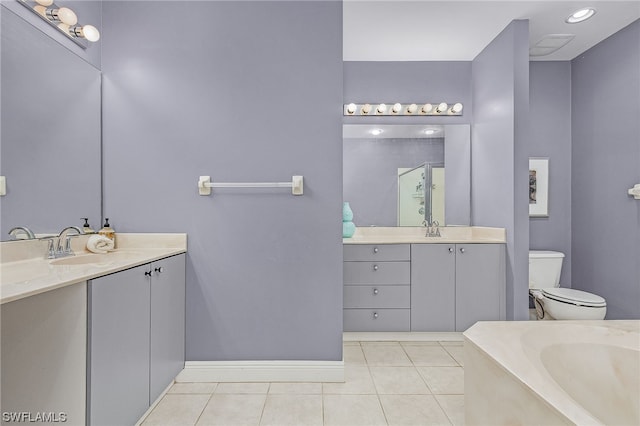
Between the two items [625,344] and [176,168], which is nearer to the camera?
[625,344]

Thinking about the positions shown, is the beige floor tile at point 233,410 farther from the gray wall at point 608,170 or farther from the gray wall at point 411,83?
the gray wall at point 608,170

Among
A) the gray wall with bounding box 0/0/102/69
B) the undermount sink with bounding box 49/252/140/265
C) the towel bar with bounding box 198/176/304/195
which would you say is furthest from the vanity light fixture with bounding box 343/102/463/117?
the undermount sink with bounding box 49/252/140/265

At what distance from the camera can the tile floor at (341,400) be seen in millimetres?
1649

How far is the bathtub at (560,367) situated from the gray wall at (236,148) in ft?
3.15

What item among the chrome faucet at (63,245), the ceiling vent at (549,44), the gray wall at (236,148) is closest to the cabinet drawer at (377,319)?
the gray wall at (236,148)

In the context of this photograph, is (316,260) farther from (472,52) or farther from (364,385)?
(472,52)

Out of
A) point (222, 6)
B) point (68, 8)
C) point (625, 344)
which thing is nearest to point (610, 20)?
point (625, 344)

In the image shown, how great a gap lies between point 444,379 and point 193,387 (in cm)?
153

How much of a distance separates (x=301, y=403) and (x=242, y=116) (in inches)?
66.5

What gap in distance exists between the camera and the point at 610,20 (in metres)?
2.59

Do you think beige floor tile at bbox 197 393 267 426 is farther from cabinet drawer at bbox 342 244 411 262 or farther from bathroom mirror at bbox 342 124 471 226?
bathroom mirror at bbox 342 124 471 226

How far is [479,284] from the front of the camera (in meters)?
2.69

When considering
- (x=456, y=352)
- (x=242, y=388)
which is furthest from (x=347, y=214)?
(x=242, y=388)

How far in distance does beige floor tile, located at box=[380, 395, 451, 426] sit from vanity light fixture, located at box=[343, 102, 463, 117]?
235 cm
